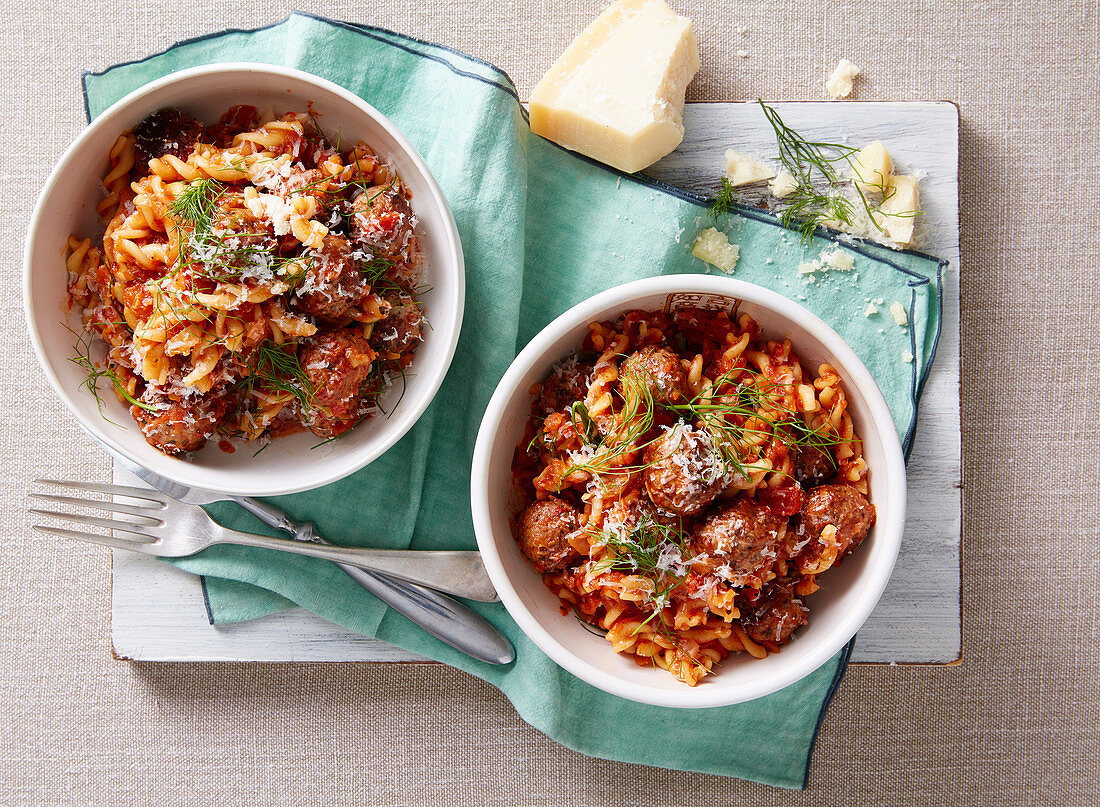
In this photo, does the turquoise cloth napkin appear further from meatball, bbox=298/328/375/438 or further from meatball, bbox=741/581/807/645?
meatball, bbox=741/581/807/645

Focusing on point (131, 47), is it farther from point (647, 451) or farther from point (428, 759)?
point (428, 759)

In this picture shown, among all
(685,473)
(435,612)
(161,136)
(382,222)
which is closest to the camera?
(685,473)

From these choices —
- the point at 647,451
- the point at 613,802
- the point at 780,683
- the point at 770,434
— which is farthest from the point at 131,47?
the point at 613,802

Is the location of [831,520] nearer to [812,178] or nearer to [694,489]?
[694,489]

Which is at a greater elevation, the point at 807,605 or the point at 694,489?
the point at 694,489

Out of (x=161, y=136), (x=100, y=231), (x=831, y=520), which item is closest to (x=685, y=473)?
(x=831, y=520)

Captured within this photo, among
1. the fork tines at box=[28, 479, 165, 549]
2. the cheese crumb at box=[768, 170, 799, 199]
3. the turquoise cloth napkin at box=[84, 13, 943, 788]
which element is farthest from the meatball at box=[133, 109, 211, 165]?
the cheese crumb at box=[768, 170, 799, 199]

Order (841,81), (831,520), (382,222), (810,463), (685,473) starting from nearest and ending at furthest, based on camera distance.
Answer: (685,473) → (831,520) → (810,463) → (382,222) → (841,81)

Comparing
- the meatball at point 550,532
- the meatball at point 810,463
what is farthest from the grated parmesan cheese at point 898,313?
the meatball at point 550,532
